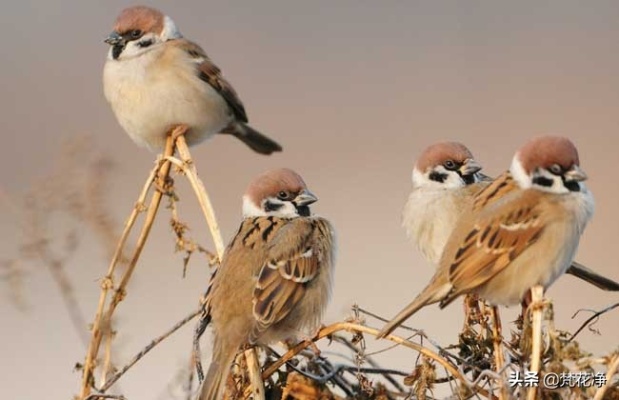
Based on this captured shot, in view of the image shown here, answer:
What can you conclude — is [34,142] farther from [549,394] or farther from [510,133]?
[549,394]

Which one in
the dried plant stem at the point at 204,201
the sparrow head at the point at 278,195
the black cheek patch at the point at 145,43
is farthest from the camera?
the black cheek patch at the point at 145,43

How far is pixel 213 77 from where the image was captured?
4.30 m

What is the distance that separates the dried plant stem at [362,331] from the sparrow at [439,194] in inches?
29.2

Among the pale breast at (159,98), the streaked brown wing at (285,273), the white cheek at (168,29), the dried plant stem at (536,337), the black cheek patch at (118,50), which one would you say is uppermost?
the white cheek at (168,29)

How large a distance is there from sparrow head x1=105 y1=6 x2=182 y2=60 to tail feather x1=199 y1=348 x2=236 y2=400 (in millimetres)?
1644

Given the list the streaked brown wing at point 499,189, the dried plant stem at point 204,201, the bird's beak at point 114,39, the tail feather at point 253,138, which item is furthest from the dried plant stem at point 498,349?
the tail feather at point 253,138

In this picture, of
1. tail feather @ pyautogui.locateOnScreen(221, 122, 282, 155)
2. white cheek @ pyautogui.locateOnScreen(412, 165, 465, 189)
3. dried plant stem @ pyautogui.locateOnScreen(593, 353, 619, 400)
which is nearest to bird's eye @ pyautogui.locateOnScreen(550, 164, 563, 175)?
white cheek @ pyautogui.locateOnScreen(412, 165, 465, 189)

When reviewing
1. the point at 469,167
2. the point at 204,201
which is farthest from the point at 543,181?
the point at 204,201

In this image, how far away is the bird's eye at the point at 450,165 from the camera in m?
3.19

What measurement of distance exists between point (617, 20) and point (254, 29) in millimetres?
1605

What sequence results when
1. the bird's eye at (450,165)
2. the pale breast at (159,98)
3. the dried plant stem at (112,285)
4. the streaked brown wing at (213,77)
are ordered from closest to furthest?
the dried plant stem at (112,285) → the bird's eye at (450,165) → the pale breast at (159,98) → the streaked brown wing at (213,77)

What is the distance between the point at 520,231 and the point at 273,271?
0.50m

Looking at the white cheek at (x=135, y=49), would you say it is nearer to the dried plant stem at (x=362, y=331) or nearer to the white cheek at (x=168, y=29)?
the white cheek at (x=168, y=29)

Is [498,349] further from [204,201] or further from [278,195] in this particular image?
[278,195]
